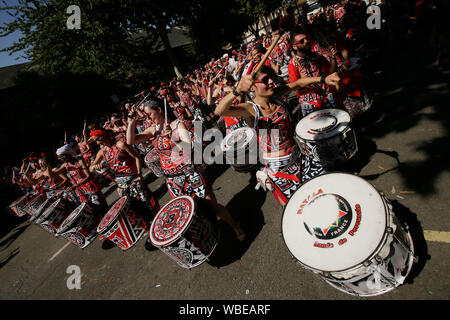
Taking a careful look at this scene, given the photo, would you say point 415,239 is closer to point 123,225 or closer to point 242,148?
point 242,148

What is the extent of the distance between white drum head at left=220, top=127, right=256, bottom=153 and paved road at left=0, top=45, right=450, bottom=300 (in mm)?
1284

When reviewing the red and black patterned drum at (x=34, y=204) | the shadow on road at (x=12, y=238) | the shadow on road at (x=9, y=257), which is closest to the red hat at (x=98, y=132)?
the shadow on road at (x=9, y=257)

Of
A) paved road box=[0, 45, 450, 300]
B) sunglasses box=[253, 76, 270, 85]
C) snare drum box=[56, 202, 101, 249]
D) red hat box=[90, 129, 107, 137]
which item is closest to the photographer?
sunglasses box=[253, 76, 270, 85]

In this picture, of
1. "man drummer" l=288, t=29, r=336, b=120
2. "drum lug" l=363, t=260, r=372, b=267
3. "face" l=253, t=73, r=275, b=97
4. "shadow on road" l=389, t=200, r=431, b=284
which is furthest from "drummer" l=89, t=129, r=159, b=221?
"shadow on road" l=389, t=200, r=431, b=284

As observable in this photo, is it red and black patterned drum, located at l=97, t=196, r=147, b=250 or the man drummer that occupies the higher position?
the man drummer

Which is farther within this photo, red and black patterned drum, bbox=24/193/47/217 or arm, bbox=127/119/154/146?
red and black patterned drum, bbox=24/193/47/217

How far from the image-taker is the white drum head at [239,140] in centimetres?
432

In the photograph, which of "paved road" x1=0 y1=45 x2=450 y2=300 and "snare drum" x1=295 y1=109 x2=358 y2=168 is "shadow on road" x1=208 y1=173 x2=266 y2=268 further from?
"snare drum" x1=295 y1=109 x2=358 y2=168

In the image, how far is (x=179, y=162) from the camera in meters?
3.46

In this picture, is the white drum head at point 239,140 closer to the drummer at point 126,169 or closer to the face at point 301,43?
the face at point 301,43

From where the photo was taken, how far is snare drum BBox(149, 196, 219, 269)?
116 inches

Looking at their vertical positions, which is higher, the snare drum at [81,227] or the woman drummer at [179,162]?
the woman drummer at [179,162]

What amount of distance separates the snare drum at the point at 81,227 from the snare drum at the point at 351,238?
501 cm

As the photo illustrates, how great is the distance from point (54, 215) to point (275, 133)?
6.69m
